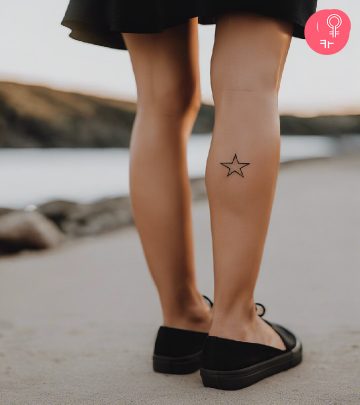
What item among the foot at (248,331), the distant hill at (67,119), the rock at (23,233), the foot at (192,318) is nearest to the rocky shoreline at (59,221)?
the rock at (23,233)

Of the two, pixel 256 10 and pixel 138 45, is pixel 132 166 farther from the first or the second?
pixel 256 10

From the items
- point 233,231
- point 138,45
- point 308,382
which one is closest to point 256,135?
point 233,231

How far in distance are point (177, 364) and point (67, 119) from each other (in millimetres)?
2468

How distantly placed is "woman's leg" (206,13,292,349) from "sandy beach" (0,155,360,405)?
Result: 0.59 ft

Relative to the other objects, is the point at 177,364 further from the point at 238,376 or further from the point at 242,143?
the point at 242,143

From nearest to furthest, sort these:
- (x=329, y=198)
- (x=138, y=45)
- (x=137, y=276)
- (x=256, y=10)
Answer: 1. (x=256, y=10)
2. (x=138, y=45)
3. (x=137, y=276)
4. (x=329, y=198)

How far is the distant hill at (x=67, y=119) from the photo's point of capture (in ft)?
10.1

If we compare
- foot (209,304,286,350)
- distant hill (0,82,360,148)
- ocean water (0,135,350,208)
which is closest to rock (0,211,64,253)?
ocean water (0,135,350,208)

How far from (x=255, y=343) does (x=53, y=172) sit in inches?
92.0

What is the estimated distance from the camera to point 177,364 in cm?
98

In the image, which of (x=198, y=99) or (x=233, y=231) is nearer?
(x=233, y=231)

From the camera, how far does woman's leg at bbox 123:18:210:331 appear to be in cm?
96

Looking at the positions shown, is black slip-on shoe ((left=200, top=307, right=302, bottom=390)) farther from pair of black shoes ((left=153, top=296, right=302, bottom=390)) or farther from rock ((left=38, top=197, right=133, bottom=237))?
rock ((left=38, top=197, right=133, bottom=237))

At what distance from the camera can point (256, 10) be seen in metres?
0.83
